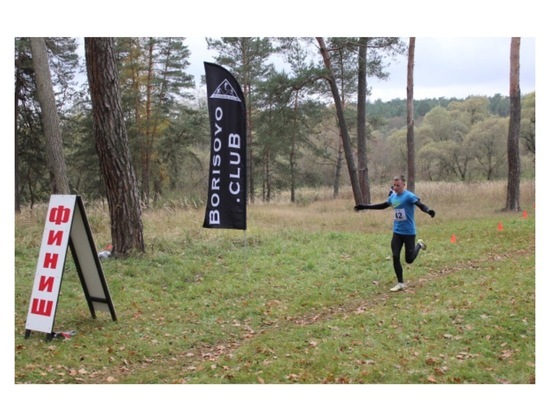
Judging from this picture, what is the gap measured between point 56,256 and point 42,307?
66 cm

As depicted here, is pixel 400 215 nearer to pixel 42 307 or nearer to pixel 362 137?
pixel 42 307

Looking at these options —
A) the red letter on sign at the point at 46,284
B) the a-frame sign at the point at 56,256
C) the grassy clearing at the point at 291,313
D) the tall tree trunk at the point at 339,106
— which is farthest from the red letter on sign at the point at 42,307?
the tall tree trunk at the point at 339,106

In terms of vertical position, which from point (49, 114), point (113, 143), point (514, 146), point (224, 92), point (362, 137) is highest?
point (362, 137)

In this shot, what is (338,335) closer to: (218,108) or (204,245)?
(218,108)

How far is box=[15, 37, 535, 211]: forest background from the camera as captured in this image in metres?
19.7

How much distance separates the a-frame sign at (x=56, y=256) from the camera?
6.07m

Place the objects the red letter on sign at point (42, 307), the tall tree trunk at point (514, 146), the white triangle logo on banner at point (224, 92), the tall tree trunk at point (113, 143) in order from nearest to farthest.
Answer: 1. the red letter on sign at point (42, 307)
2. the white triangle logo on banner at point (224, 92)
3. the tall tree trunk at point (113, 143)
4. the tall tree trunk at point (514, 146)

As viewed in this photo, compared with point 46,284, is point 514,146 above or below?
above

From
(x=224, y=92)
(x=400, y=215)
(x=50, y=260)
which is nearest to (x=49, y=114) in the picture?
(x=224, y=92)

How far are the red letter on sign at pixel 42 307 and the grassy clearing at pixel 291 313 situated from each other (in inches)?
13.5

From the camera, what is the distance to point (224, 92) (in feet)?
27.0

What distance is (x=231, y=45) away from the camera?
2675 centimetres

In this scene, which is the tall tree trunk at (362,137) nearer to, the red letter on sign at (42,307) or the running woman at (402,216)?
the running woman at (402,216)

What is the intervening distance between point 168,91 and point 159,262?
16832 mm
